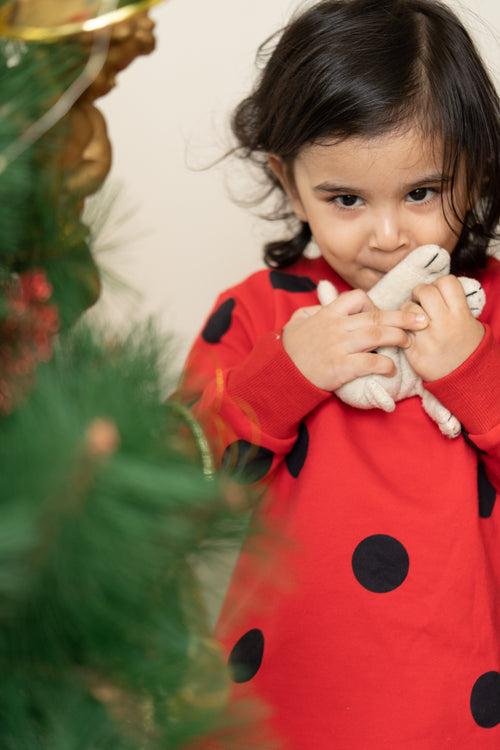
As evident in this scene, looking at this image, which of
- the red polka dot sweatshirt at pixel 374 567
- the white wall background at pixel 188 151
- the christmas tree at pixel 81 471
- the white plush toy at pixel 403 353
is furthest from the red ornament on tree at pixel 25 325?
the white wall background at pixel 188 151

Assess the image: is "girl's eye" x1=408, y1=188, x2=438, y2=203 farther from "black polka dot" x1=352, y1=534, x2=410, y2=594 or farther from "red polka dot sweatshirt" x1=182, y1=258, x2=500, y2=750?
"black polka dot" x1=352, y1=534, x2=410, y2=594

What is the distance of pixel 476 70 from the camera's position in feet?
2.90

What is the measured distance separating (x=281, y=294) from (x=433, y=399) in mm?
218

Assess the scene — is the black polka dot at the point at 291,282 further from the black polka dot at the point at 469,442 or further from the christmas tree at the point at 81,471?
the christmas tree at the point at 81,471

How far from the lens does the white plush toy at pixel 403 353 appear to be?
85 centimetres

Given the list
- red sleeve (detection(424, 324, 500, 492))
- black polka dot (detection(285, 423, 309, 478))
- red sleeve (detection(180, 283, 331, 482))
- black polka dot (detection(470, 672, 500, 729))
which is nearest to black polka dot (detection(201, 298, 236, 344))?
red sleeve (detection(180, 283, 331, 482))

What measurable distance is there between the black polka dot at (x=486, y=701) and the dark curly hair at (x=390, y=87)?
0.41 m

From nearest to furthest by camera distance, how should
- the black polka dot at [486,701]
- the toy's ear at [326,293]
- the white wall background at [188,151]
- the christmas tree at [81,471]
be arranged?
the christmas tree at [81,471] < the black polka dot at [486,701] < the toy's ear at [326,293] < the white wall background at [188,151]

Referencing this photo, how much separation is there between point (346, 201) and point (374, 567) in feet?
1.12

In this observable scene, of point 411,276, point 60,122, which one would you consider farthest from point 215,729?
point 411,276

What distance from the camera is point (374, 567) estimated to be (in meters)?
0.84

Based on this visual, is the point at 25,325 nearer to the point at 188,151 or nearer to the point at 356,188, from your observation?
the point at 356,188

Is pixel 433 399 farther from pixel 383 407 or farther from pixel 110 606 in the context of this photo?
pixel 110 606

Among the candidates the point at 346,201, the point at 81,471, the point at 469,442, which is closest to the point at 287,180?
the point at 346,201
